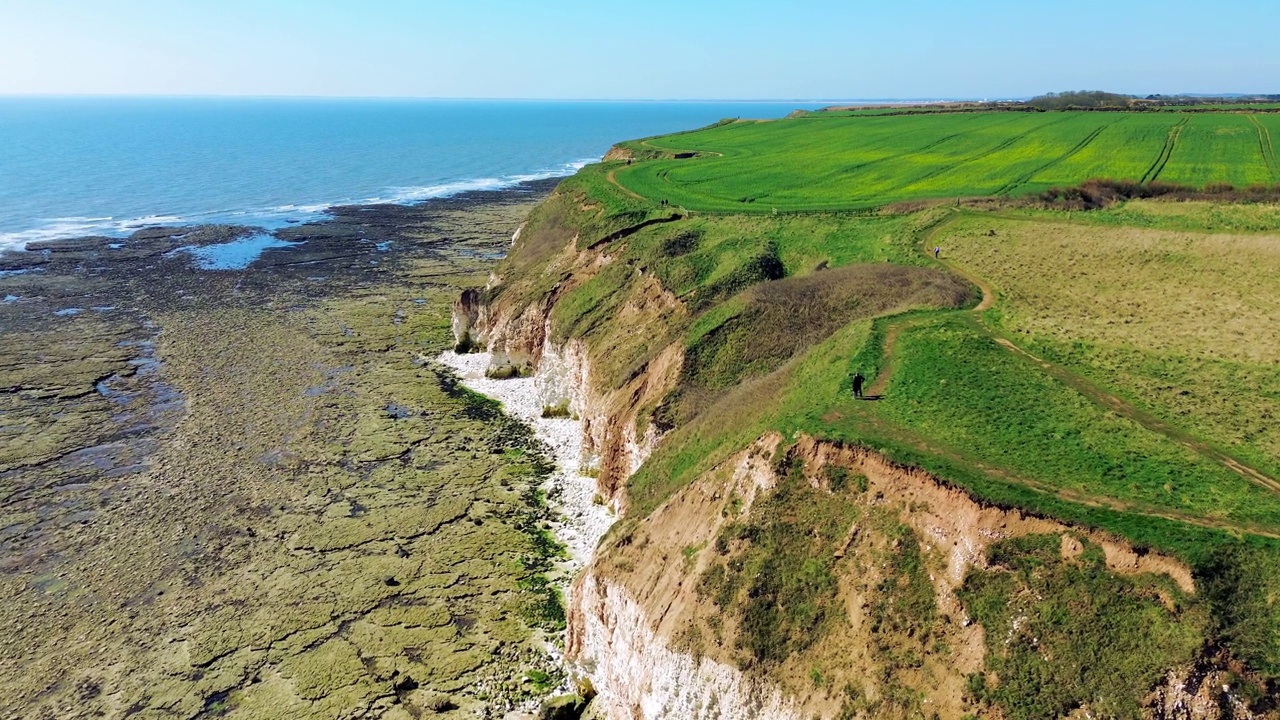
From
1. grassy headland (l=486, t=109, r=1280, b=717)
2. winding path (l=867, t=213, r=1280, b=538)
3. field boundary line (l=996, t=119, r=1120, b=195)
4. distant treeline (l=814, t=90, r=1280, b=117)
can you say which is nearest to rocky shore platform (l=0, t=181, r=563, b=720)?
grassy headland (l=486, t=109, r=1280, b=717)

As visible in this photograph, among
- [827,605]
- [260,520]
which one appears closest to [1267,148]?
[827,605]

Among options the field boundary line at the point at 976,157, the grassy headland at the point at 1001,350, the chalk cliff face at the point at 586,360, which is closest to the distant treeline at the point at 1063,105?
the field boundary line at the point at 976,157

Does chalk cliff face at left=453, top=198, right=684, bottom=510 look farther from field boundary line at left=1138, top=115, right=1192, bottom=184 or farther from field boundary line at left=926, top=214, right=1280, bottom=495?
field boundary line at left=1138, top=115, right=1192, bottom=184

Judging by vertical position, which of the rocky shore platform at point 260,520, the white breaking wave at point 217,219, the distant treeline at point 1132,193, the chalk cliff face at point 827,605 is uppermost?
the distant treeline at point 1132,193

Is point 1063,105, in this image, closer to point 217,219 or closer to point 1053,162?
point 1053,162

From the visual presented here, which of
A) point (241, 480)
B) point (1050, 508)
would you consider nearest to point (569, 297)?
point (241, 480)

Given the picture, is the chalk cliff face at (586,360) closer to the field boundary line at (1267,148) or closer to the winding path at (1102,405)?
the winding path at (1102,405)

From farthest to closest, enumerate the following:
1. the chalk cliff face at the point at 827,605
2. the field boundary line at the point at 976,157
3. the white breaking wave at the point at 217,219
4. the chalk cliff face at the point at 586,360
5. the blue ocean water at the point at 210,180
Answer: the blue ocean water at the point at 210,180 → the white breaking wave at the point at 217,219 → the field boundary line at the point at 976,157 → the chalk cliff face at the point at 586,360 → the chalk cliff face at the point at 827,605
